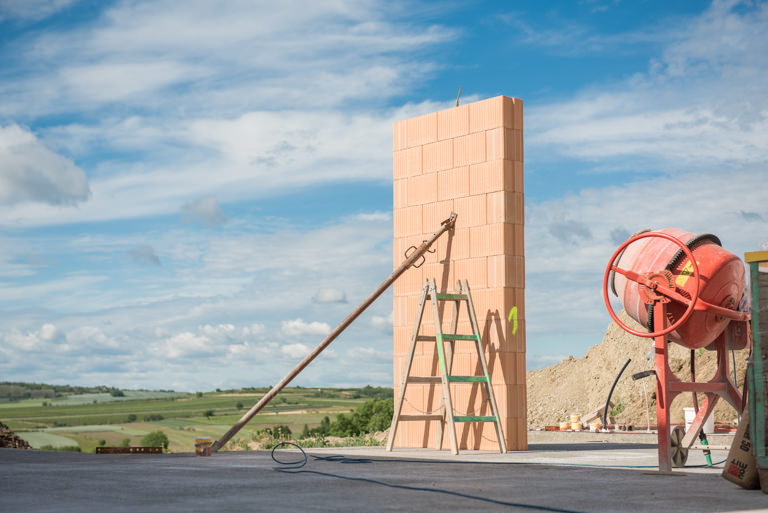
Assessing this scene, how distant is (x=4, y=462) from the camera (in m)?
12.1

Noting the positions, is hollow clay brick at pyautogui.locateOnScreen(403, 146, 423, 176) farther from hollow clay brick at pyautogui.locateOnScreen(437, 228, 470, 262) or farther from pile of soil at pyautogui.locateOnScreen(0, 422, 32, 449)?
pile of soil at pyautogui.locateOnScreen(0, 422, 32, 449)

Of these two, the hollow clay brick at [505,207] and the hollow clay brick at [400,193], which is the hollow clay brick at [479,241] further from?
the hollow clay brick at [400,193]

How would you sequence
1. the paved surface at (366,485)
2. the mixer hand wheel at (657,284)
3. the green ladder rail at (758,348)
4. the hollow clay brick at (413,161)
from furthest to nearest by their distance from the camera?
the hollow clay brick at (413,161) < the mixer hand wheel at (657,284) < the green ladder rail at (758,348) < the paved surface at (366,485)

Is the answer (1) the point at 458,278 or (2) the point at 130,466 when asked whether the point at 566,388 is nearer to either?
(1) the point at 458,278

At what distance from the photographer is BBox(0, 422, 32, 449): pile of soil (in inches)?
644

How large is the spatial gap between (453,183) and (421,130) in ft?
4.71

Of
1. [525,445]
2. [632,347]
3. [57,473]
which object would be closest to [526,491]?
[57,473]

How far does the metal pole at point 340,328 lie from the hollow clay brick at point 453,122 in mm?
1502

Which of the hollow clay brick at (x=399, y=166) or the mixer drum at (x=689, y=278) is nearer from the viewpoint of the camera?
the mixer drum at (x=689, y=278)

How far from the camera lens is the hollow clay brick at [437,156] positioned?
1596 centimetres

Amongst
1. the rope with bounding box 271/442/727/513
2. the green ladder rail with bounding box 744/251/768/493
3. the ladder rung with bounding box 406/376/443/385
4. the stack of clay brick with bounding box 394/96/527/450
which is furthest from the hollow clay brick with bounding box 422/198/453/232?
the green ladder rail with bounding box 744/251/768/493

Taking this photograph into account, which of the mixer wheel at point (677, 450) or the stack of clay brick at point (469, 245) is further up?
the stack of clay brick at point (469, 245)

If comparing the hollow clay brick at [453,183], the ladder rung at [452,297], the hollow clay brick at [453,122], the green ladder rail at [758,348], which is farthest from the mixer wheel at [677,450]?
the hollow clay brick at [453,122]

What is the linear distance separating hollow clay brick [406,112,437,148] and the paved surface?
20.6 feet
